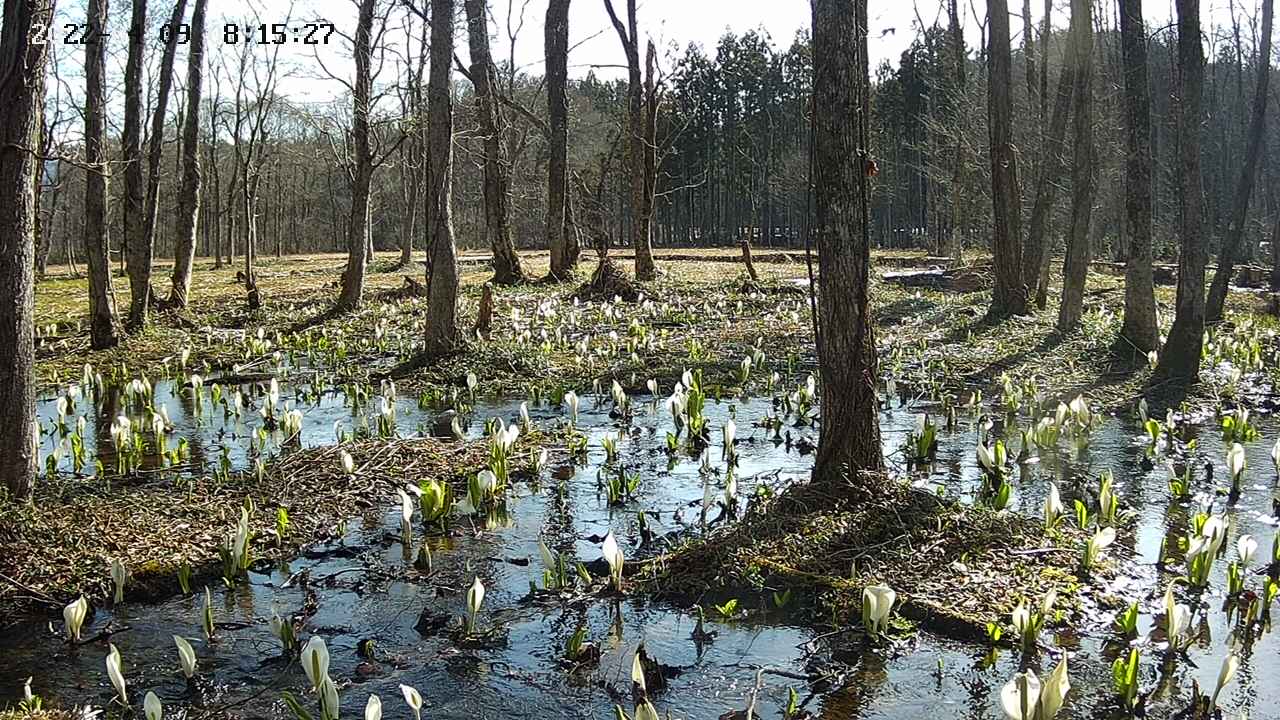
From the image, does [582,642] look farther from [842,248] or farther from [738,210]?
[738,210]

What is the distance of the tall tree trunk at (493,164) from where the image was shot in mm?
21406

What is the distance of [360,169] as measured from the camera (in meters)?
17.2

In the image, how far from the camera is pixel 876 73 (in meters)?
56.8

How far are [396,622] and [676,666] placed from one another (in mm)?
1466

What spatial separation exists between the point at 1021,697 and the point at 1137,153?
9742 mm

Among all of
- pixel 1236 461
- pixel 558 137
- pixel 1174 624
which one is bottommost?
pixel 1174 624

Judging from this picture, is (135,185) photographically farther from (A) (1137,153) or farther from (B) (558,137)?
(A) (1137,153)

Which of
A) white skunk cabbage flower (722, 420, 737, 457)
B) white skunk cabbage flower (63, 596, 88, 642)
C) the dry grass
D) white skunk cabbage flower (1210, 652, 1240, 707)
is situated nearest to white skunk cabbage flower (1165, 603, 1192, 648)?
white skunk cabbage flower (1210, 652, 1240, 707)

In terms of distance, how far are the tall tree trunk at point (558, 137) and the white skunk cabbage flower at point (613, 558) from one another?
1723 centimetres

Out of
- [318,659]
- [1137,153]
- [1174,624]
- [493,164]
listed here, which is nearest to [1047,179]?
[1137,153]

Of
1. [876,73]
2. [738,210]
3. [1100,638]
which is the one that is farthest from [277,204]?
[1100,638]

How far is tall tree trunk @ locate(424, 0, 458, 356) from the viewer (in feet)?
36.5

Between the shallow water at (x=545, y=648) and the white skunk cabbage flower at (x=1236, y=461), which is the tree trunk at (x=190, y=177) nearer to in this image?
the shallow water at (x=545, y=648)

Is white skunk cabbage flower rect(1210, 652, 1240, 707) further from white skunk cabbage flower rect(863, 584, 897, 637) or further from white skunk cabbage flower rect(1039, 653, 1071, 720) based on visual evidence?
white skunk cabbage flower rect(863, 584, 897, 637)
